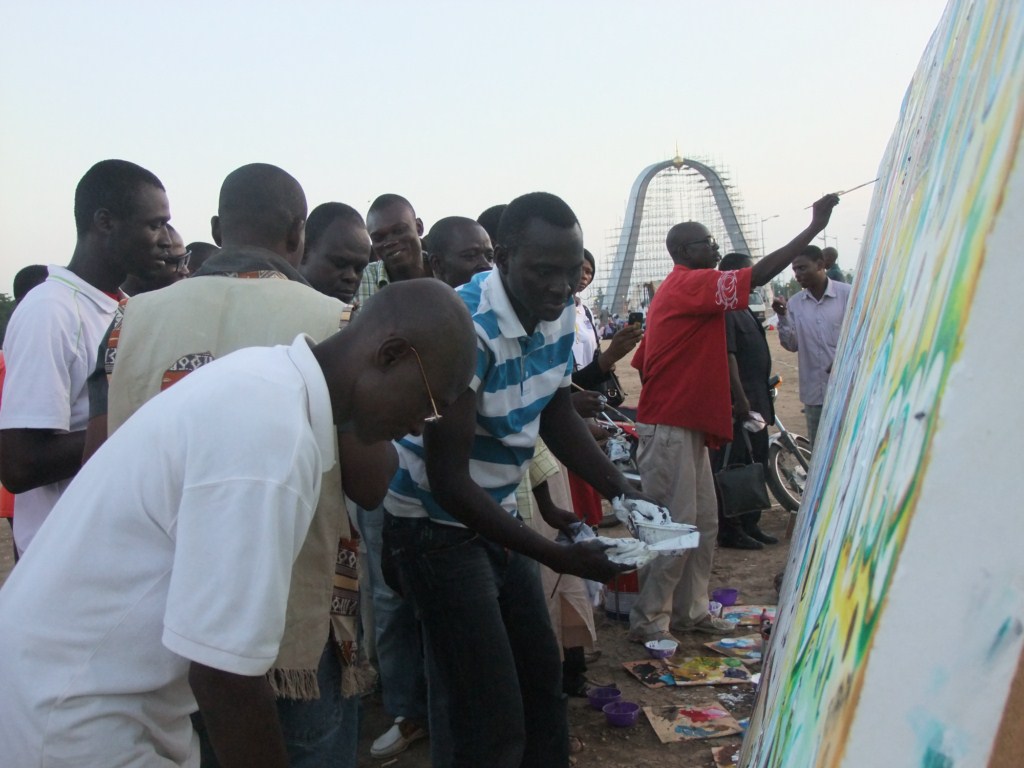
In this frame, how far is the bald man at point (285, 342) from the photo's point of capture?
171cm

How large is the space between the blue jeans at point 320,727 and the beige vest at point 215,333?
8 cm

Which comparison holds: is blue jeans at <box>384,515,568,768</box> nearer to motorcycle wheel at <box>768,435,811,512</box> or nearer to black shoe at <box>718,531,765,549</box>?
black shoe at <box>718,531,765,549</box>

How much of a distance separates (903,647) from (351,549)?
4.71 feet

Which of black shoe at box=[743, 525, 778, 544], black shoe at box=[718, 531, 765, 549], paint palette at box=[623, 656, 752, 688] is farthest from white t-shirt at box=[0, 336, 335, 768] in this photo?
black shoe at box=[743, 525, 778, 544]

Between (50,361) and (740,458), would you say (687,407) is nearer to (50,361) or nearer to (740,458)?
(740,458)

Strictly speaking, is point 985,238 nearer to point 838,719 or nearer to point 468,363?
point 838,719

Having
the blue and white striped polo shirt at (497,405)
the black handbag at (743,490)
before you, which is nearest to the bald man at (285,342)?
the blue and white striped polo shirt at (497,405)

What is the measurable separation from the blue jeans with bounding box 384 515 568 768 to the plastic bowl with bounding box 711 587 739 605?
105 inches

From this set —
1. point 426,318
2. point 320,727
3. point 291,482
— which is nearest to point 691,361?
point 320,727

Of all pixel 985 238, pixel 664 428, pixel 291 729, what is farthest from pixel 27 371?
pixel 664 428

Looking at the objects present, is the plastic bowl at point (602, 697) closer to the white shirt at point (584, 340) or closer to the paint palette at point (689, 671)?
the paint palette at point (689, 671)

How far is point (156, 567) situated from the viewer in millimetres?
1258

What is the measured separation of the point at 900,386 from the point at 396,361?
2.64ft

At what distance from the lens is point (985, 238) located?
65 centimetres
